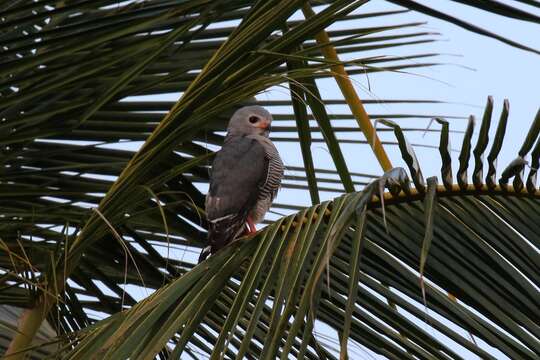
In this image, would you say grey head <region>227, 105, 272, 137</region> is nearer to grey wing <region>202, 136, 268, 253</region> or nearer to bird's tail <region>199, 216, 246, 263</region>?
grey wing <region>202, 136, 268, 253</region>

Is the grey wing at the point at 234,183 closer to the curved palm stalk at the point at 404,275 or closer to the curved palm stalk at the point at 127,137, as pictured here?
the curved palm stalk at the point at 127,137

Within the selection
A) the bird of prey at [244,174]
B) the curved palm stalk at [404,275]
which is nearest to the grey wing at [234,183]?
the bird of prey at [244,174]

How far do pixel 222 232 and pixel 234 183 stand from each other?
0.74 meters

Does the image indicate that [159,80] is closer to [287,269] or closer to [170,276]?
[170,276]

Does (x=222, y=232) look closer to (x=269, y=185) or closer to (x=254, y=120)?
(x=269, y=185)

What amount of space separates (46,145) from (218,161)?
977 millimetres

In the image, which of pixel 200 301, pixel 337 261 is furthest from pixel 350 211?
pixel 337 261

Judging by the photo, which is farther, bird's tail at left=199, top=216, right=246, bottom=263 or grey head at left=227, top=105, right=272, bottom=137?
grey head at left=227, top=105, right=272, bottom=137

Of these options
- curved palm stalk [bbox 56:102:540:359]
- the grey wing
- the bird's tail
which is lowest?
curved palm stalk [bbox 56:102:540:359]

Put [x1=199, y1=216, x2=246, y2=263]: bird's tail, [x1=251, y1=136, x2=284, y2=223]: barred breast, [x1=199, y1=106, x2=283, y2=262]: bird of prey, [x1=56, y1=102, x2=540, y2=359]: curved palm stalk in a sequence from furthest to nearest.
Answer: [x1=251, y1=136, x2=284, y2=223]: barred breast < [x1=199, y1=106, x2=283, y2=262]: bird of prey < [x1=199, y1=216, x2=246, y2=263]: bird's tail < [x1=56, y1=102, x2=540, y2=359]: curved palm stalk

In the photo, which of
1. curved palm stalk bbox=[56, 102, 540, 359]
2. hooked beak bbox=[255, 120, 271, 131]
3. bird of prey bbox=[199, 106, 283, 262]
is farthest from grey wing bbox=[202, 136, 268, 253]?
curved palm stalk bbox=[56, 102, 540, 359]

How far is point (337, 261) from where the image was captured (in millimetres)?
2389

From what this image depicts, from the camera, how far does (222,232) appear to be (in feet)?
11.3

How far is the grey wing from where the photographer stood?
375cm
